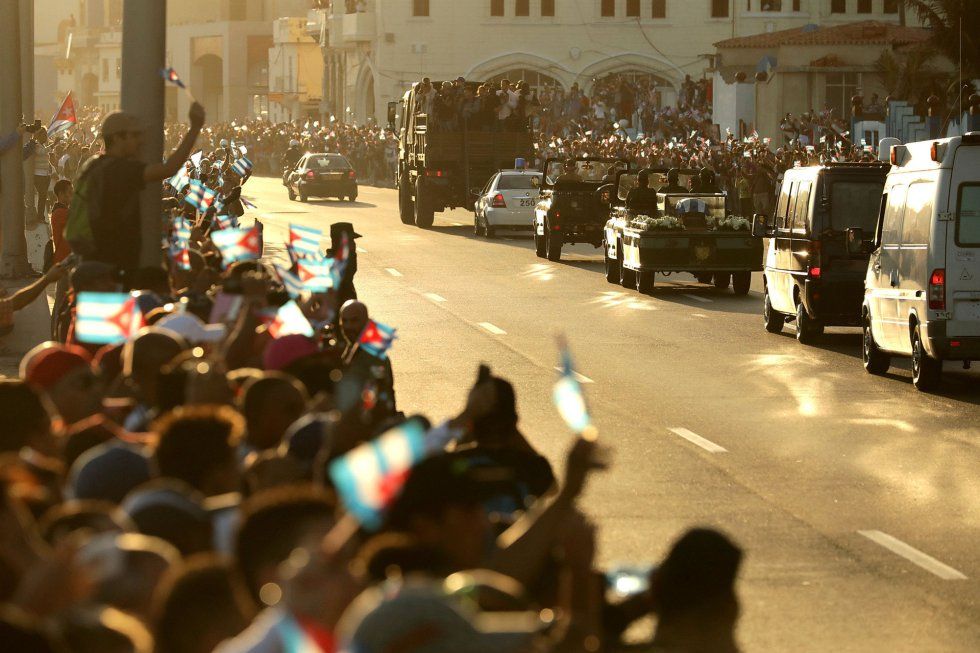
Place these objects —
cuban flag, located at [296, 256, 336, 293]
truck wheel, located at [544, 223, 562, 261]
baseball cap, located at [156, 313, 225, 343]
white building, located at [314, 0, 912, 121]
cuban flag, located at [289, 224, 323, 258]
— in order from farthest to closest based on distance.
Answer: white building, located at [314, 0, 912, 121], truck wheel, located at [544, 223, 562, 261], cuban flag, located at [289, 224, 323, 258], cuban flag, located at [296, 256, 336, 293], baseball cap, located at [156, 313, 225, 343]

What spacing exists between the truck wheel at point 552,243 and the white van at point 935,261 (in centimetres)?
1781

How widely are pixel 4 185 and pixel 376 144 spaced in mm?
54316

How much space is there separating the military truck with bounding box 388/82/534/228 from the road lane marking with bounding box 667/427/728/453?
31429 mm

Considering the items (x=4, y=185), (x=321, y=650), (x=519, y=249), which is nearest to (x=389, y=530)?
(x=321, y=650)

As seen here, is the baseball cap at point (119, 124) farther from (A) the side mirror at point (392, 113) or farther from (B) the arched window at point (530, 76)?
(B) the arched window at point (530, 76)

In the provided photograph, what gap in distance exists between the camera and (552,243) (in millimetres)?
36375

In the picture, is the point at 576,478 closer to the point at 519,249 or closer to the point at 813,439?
the point at 813,439

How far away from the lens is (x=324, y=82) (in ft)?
384

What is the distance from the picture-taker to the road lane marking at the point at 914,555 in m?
10.1

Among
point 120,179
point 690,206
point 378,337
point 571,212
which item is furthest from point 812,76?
point 378,337

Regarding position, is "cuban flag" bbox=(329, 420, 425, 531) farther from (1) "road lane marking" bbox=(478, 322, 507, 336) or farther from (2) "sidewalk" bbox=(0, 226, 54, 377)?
(1) "road lane marking" bbox=(478, 322, 507, 336)

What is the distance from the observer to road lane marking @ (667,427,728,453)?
562 inches

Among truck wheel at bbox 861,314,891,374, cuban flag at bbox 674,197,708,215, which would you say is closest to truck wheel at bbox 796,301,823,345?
truck wheel at bbox 861,314,891,374

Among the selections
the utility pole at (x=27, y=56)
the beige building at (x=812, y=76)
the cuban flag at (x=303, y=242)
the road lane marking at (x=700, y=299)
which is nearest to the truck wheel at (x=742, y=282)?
the road lane marking at (x=700, y=299)
